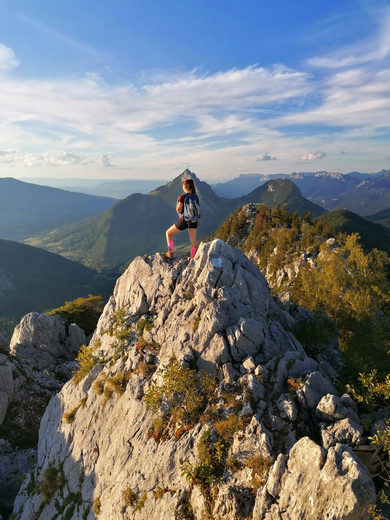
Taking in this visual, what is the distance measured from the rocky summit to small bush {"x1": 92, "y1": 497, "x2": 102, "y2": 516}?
0.07 meters

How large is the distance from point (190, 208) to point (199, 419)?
13560 mm

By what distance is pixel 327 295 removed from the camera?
152ft

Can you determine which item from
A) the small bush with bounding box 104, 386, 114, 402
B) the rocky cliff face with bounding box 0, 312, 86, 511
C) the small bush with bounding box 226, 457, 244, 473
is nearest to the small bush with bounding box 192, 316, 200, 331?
the small bush with bounding box 226, 457, 244, 473

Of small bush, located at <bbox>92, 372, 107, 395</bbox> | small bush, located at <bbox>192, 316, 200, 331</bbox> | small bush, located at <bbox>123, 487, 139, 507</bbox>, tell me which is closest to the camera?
small bush, located at <bbox>123, 487, 139, 507</bbox>

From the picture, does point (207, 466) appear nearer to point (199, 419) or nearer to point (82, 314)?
point (199, 419)

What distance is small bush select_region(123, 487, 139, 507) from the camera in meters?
14.7

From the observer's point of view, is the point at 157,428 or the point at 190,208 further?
the point at 190,208

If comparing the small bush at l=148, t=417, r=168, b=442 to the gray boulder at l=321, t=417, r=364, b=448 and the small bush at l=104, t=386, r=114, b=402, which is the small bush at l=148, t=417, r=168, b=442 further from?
the gray boulder at l=321, t=417, r=364, b=448

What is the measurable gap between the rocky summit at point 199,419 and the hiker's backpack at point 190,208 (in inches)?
119

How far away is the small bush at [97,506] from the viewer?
16.3m

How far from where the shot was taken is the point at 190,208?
797 inches

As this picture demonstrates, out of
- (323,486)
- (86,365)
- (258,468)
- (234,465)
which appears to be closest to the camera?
(323,486)

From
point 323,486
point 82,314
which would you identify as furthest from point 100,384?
point 82,314

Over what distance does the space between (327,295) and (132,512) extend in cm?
4167
